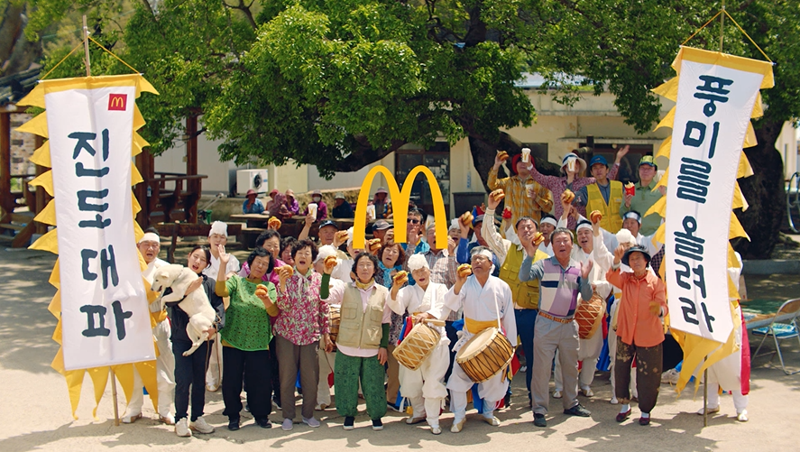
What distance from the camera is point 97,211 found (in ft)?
19.9

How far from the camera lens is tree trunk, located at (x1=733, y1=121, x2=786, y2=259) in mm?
13305

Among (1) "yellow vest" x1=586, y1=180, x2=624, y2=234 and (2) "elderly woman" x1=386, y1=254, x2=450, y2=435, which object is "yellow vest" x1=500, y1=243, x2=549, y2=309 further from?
(1) "yellow vest" x1=586, y1=180, x2=624, y2=234

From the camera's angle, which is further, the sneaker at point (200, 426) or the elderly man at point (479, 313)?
the elderly man at point (479, 313)

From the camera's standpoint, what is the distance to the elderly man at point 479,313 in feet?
21.1

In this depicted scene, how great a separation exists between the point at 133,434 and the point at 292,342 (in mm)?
1433

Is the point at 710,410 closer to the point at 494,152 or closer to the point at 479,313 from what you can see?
the point at 479,313

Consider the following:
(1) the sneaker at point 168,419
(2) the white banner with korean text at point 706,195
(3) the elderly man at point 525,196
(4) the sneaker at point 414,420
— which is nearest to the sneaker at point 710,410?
(2) the white banner with korean text at point 706,195

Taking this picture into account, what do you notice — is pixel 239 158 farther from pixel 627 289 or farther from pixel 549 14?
pixel 627 289

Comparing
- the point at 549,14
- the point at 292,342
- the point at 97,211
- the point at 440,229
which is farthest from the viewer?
the point at 549,14

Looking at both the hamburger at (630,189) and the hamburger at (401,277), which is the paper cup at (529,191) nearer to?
the hamburger at (630,189)

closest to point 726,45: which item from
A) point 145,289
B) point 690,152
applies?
point 690,152

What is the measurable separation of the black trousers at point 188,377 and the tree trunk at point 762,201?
10.1 metres

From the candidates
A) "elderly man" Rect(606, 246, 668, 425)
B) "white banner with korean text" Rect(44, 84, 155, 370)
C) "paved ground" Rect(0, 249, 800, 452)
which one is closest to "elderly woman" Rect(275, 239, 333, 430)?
"paved ground" Rect(0, 249, 800, 452)

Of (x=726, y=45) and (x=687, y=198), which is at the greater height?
(x=726, y=45)
